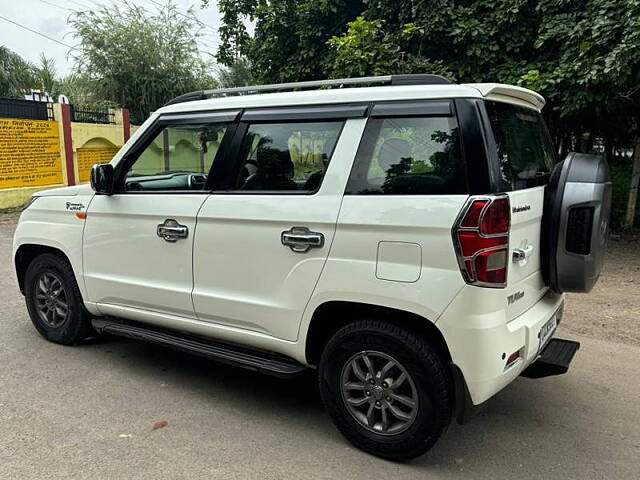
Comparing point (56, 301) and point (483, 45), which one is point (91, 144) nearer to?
point (483, 45)

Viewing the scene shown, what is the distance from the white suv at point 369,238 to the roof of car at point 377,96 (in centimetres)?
1

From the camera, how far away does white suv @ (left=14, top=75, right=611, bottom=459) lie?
8.59 feet

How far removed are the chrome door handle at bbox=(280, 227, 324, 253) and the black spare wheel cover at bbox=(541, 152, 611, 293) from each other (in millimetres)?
1293

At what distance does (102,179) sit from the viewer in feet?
12.6

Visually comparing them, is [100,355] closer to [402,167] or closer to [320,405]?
[320,405]

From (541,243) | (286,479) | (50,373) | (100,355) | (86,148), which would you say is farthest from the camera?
(86,148)

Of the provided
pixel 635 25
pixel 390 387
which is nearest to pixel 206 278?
pixel 390 387

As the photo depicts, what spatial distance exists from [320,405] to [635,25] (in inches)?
226

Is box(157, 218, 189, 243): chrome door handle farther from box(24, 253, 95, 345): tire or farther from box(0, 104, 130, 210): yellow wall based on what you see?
box(0, 104, 130, 210): yellow wall

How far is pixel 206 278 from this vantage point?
11.4 ft

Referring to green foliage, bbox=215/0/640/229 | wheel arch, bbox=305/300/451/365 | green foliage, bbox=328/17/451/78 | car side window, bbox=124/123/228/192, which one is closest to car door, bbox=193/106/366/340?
wheel arch, bbox=305/300/451/365

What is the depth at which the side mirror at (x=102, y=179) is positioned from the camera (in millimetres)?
3812

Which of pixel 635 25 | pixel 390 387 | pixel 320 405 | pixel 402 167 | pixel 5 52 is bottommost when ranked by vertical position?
pixel 320 405

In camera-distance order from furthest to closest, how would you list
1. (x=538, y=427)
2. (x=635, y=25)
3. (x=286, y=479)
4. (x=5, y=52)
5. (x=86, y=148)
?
(x=5, y=52) → (x=86, y=148) → (x=635, y=25) → (x=538, y=427) → (x=286, y=479)
